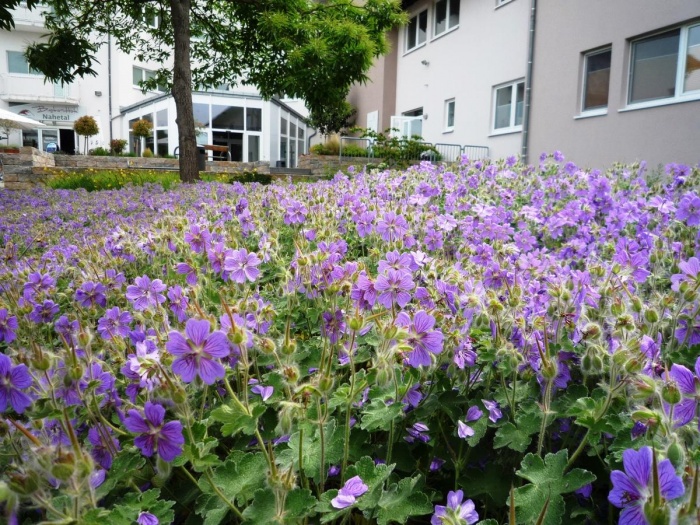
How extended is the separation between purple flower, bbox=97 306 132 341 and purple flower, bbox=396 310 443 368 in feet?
3.08

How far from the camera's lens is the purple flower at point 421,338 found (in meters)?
1.13

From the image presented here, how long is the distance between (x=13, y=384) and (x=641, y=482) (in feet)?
3.45

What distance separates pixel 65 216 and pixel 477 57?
13559 mm

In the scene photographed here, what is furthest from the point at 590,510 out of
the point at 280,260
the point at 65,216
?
the point at 65,216

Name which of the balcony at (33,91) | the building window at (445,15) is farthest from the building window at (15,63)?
the building window at (445,15)

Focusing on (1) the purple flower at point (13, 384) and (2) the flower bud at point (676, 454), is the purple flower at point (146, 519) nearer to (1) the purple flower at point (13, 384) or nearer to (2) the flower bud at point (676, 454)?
(1) the purple flower at point (13, 384)

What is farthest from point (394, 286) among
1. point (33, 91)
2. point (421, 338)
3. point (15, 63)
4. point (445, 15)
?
point (15, 63)

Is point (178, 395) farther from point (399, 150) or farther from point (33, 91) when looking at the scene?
point (33, 91)

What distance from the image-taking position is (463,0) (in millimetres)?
16281

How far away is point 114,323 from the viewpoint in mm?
1617

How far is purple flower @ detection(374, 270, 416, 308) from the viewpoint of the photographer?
134 cm

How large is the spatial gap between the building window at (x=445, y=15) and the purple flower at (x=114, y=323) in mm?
17727

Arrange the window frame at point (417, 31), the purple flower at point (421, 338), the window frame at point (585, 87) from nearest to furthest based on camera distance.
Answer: the purple flower at point (421, 338)
the window frame at point (585, 87)
the window frame at point (417, 31)

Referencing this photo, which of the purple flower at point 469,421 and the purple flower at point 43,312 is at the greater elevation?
the purple flower at point 43,312
